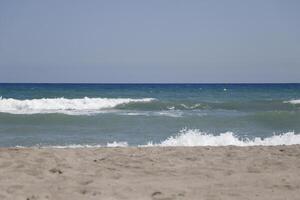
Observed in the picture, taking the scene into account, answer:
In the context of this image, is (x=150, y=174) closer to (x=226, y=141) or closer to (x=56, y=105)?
(x=226, y=141)

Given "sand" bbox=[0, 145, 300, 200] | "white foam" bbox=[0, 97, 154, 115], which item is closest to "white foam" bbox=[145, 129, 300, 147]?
"sand" bbox=[0, 145, 300, 200]

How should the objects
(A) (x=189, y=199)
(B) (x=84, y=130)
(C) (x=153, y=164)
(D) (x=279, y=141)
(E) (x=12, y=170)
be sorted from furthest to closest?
(B) (x=84, y=130) < (D) (x=279, y=141) < (C) (x=153, y=164) < (E) (x=12, y=170) < (A) (x=189, y=199)

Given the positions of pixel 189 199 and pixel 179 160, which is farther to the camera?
pixel 179 160

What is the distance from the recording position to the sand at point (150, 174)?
4.38m

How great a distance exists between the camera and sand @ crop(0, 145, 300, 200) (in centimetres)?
438

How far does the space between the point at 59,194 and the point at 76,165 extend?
52.3 inches

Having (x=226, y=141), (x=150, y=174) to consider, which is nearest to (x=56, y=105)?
(x=226, y=141)

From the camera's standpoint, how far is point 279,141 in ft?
33.2

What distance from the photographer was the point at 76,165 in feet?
18.6

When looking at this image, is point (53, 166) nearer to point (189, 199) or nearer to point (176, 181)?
point (176, 181)

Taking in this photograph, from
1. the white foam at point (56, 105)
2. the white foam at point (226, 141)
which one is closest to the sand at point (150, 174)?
the white foam at point (226, 141)

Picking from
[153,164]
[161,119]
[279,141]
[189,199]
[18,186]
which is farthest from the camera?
[161,119]

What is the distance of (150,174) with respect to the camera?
205 inches

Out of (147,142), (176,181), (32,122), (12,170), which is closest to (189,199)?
(176,181)
